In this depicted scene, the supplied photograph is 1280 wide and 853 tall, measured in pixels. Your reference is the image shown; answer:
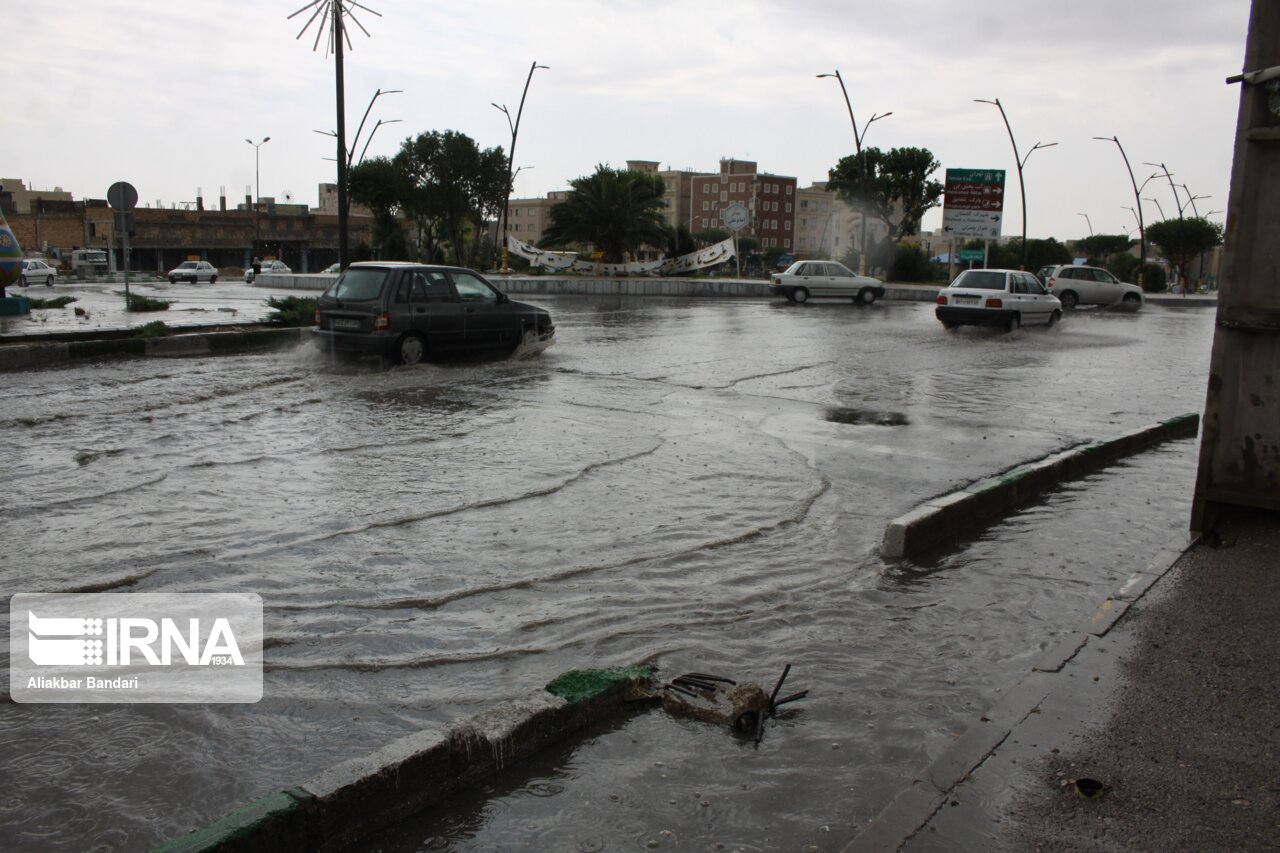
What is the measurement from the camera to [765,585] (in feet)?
18.7

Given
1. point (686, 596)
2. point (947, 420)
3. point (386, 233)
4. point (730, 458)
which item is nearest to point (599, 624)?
point (686, 596)

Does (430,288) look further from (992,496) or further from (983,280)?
(983,280)

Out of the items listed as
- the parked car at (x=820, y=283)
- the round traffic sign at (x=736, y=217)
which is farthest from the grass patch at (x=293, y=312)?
the round traffic sign at (x=736, y=217)

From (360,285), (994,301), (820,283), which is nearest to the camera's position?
(360,285)

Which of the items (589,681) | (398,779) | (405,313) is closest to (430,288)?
(405,313)

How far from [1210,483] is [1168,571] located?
1.09 metres

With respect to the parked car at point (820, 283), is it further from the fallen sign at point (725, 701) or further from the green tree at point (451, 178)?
the fallen sign at point (725, 701)

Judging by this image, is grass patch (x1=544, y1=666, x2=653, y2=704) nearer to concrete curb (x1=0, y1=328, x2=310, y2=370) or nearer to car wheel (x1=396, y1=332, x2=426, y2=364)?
car wheel (x1=396, y1=332, x2=426, y2=364)

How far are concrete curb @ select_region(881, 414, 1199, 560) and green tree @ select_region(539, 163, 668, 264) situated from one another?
45.5 meters

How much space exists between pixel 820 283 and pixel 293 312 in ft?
76.0

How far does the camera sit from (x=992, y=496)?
7.30 metres

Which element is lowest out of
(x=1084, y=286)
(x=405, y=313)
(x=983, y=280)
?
(x=405, y=313)

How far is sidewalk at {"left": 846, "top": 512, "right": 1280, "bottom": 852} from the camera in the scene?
3.15 m

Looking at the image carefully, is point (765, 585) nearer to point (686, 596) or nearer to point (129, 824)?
point (686, 596)
